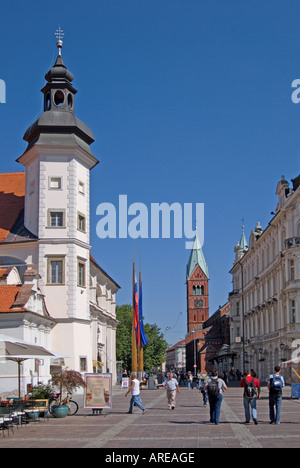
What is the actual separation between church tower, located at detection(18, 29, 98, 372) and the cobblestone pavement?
18.6 m

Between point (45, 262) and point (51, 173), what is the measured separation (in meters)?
6.02

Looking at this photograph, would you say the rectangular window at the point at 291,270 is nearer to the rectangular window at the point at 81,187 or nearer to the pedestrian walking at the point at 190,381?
the pedestrian walking at the point at 190,381

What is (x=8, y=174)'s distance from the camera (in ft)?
171

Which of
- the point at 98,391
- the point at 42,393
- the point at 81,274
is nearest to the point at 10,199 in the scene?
the point at 81,274

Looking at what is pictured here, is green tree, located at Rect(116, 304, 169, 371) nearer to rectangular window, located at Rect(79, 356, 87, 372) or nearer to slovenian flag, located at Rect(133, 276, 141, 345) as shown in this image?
slovenian flag, located at Rect(133, 276, 141, 345)

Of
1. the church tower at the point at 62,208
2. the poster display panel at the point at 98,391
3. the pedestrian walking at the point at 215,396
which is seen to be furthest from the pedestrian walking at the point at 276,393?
the church tower at the point at 62,208

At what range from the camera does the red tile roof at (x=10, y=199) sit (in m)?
46.2

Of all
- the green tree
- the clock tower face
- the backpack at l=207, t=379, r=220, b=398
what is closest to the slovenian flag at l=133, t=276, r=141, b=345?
the backpack at l=207, t=379, r=220, b=398

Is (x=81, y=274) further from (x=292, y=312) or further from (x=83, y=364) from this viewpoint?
(x=292, y=312)

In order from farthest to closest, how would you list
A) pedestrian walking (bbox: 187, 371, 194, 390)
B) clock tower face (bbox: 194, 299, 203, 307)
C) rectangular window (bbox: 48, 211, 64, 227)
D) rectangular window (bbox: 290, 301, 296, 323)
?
clock tower face (bbox: 194, 299, 203, 307) < pedestrian walking (bbox: 187, 371, 194, 390) < rectangular window (bbox: 290, 301, 296, 323) < rectangular window (bbox: 48, 211, 64, 227)

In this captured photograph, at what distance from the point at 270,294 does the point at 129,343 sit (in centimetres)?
4095

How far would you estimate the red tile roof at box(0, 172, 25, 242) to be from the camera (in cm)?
4622
